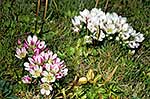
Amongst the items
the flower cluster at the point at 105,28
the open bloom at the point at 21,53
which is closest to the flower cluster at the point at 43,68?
the open bloom at the point at 21,53

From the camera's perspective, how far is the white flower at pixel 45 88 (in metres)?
2.65

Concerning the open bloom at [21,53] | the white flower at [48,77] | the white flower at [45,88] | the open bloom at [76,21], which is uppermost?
the open bloom at [76,21]

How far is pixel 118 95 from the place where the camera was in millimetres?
2787

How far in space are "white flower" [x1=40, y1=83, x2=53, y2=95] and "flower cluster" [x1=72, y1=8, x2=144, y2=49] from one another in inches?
19.9

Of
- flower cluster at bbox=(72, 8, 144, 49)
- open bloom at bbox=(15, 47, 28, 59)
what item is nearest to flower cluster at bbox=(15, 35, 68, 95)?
open bloom at bbox=(15, 47, 28, 59)

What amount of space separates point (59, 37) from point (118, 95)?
1.96 ft

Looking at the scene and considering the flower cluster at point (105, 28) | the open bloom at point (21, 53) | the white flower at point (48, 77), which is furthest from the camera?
the flower cluster at point (105, 28)

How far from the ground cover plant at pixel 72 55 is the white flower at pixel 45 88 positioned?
16mm

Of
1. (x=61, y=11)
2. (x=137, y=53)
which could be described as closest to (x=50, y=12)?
(x=61, y=11)

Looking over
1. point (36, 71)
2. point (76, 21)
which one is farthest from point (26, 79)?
point (76, 21)

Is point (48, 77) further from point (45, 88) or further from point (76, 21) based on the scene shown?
point (76, 21)

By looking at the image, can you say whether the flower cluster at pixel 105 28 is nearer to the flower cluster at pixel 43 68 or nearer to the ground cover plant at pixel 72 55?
the ground cover plant at pixel 72 55

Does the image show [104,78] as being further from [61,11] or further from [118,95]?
[61,11]

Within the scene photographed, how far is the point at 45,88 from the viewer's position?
105 inches
